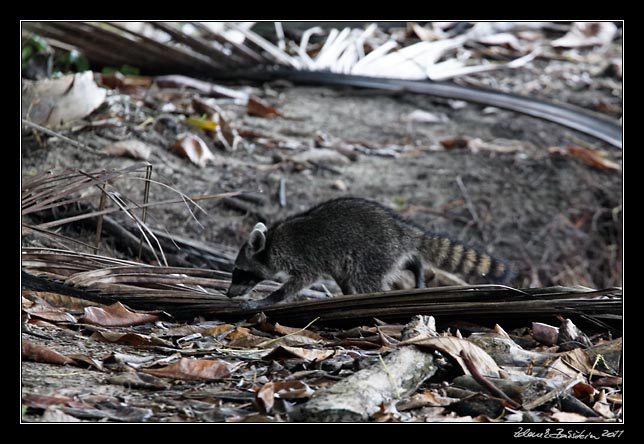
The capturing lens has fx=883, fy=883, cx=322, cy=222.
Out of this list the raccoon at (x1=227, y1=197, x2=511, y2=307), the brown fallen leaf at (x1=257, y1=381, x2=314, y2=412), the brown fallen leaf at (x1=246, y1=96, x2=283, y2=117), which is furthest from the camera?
the brown fallen leaf at (x1=246, y1=96, x2=283, y2=117)

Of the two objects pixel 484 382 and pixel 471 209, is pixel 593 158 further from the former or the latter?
pixel 484 382

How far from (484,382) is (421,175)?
5937 mm

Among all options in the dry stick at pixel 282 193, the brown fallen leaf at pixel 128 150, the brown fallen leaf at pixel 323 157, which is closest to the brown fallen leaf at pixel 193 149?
the brown fallen leaf at pixel 128 150

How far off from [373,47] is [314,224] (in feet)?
17.4

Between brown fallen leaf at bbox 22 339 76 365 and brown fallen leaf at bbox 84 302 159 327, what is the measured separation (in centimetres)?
69

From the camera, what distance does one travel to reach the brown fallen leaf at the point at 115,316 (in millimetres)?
4441

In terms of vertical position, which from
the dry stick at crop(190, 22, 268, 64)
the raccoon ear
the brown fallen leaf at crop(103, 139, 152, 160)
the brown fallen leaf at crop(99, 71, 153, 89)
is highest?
the dry stick at crop(190, 22, 268, 64)

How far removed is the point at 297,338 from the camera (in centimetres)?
434

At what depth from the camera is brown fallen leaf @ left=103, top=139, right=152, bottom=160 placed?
24.6 feet

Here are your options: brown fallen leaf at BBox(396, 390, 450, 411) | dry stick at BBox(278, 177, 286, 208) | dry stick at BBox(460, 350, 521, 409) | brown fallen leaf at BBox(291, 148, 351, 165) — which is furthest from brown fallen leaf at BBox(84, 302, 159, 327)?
brown fallen leaf at BBox(291, 148, 351, 165)

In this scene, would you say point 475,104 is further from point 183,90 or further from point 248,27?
point 183,90

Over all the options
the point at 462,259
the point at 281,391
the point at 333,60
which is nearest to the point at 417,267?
the point at 462,259

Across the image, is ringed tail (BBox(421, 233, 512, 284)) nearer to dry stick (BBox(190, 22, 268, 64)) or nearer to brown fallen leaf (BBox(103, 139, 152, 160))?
brown fallen leaf (BBox(103, 139, 152, 160))

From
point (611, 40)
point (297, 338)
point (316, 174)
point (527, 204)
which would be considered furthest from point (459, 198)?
point (611, 40)
